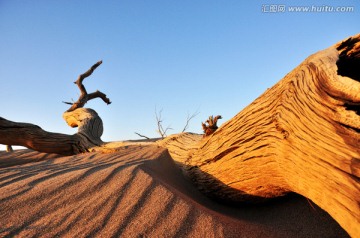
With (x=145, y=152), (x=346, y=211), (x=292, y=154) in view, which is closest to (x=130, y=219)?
(x=292, y=154)

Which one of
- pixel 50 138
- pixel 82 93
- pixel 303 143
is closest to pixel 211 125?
pixel 303 143

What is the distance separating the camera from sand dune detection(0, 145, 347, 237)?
154cm

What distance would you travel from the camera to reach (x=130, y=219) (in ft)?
5.34

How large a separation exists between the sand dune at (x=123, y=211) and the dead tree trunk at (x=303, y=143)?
25cm

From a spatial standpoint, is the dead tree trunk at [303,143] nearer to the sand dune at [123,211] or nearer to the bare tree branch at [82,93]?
the sand dune at [123,211]

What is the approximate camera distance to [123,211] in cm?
170

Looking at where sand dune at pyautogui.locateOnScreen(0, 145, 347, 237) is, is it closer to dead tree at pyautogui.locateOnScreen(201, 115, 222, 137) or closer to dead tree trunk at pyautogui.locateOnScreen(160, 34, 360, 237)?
dead tree trunk at pyautogui.locateOnScreen(160, 34, 360, 237)

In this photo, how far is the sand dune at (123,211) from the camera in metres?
1.54

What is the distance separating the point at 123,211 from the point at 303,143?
122 cm

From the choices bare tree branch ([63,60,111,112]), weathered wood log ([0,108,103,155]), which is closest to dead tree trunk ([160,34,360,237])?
weathered wood log ([0,108,103,155])

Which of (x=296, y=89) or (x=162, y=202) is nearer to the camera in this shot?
(x=296, y=89)

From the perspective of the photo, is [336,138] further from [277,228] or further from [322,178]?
[277,228]

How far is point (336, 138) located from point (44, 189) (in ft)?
6.47

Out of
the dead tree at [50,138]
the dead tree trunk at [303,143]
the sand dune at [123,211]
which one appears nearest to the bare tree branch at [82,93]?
the dead tree at [50,138]
